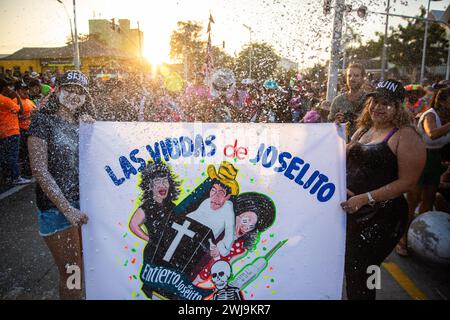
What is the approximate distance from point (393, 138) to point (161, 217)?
1.60 meters

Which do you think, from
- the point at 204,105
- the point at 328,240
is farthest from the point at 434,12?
the point at 328,240

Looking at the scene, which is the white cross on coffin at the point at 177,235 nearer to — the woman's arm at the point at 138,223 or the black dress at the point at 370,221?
the woman's arm at the point at 138,223

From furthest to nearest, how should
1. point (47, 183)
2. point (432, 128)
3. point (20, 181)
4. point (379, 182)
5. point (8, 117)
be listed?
point (20, 181) → point (8, 117) → point (432, 128) → point (379, 182) → point (47, 183)

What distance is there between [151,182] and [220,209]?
19.1 inches

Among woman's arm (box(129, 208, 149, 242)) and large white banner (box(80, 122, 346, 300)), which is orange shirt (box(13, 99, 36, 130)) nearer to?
large white banner (box(80, 122, 346, 300))

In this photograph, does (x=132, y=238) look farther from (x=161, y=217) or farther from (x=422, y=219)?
(x=422, y=219)

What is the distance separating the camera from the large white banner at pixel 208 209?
7.38 feet

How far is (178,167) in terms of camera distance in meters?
2.27

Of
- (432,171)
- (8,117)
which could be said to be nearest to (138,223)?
(432,171)

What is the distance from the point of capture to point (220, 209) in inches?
89.0

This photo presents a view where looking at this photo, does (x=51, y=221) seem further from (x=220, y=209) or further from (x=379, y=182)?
(x=379, y=182)

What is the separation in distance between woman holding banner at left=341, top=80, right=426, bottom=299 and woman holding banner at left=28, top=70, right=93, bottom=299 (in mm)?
1829
